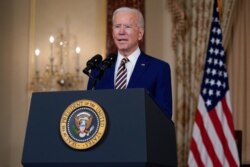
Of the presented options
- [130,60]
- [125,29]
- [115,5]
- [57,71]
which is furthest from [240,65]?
[125,29]

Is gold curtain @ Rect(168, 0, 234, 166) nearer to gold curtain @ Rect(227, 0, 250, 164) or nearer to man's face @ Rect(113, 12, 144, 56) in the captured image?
gold curtain @ Rect(227, 0, 250, 164)

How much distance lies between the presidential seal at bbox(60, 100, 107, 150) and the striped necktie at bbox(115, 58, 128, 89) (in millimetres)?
692

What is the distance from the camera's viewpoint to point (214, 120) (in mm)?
5562

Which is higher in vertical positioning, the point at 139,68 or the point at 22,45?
the point at 22,45

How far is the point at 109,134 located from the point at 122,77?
0.82 m

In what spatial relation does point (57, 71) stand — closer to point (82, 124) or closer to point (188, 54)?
point (188, 54)

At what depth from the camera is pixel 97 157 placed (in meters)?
2.17

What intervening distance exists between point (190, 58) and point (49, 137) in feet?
13.6

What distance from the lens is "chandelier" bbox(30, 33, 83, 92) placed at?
21.0ft

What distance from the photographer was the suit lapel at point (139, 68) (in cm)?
291

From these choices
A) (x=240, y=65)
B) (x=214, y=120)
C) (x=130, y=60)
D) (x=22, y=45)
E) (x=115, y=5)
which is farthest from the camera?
(x=22, y=45)

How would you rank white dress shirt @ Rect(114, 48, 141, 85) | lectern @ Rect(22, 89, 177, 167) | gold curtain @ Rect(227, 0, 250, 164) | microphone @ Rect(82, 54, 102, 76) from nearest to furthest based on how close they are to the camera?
lectern @ Rect(22, 89, 177, 167), microphone @ Rect(82, 54, 102, 76), white dress shirt @ Rect(114, 48, 141, 85), gold curtain @ Rect(227, 0, 250, 164)

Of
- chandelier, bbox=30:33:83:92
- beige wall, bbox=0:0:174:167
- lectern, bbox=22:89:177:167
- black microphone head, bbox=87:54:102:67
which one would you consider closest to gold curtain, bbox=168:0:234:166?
beige wall, bbox=0:0:174:167

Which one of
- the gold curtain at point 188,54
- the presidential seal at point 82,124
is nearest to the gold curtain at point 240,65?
the gold curtain at point 188,54
